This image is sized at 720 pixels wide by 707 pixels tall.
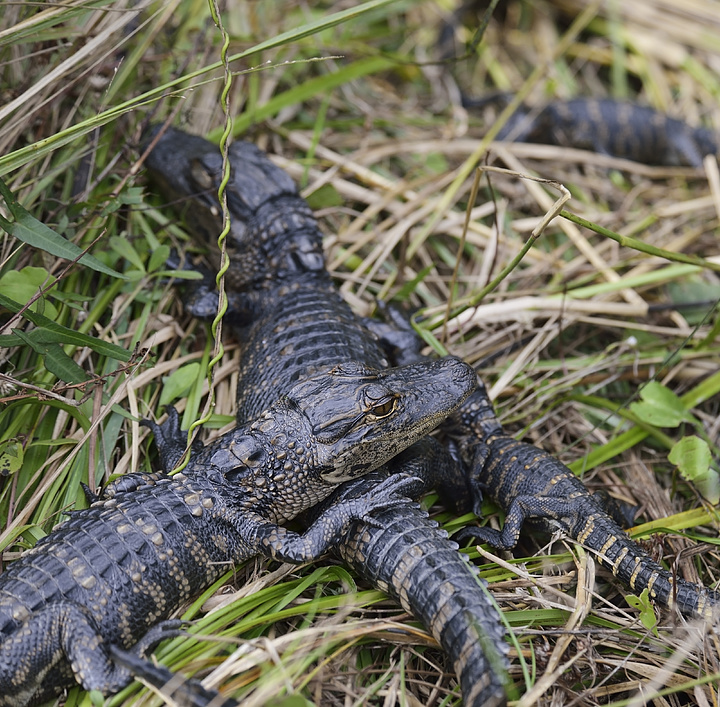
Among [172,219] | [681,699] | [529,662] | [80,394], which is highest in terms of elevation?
[172,219]

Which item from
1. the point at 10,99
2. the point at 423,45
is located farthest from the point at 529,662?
the point at 423,45

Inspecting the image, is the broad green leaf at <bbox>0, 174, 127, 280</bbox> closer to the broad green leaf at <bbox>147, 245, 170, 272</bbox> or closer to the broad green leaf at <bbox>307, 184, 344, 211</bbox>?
the broad green leaf at <bbox>147, 245, 170, 272</bbox>

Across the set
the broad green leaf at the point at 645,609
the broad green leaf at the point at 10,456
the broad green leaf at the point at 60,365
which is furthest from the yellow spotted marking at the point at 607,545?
the broad green leaf at the point at 10,456

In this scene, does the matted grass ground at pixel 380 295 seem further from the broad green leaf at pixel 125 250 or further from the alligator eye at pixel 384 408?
the alligator eye at pixel 384 408

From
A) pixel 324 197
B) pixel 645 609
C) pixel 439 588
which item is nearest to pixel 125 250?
pixel 324 197

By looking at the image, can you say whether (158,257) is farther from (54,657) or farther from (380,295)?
(54,657)

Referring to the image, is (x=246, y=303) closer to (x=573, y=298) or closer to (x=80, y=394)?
(x=80, y=394)

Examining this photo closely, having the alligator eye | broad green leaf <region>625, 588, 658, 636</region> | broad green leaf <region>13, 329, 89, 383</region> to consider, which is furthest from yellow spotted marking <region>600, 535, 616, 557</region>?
broad green leaf <region>13, 329, 89, 383</region>
